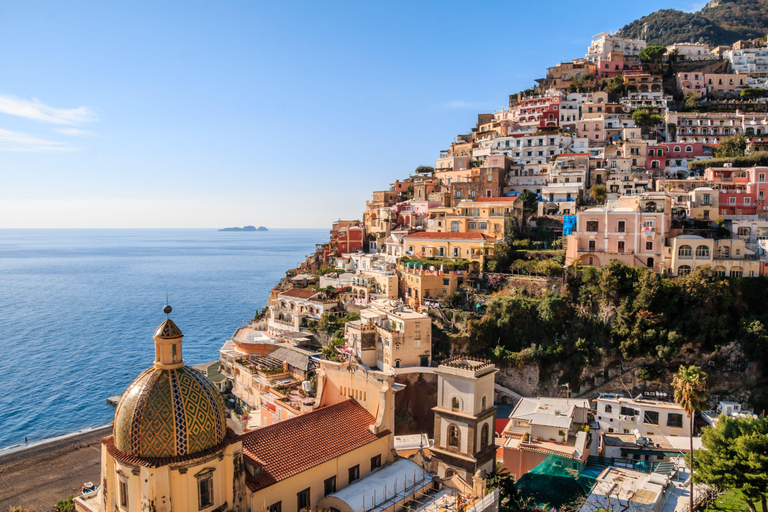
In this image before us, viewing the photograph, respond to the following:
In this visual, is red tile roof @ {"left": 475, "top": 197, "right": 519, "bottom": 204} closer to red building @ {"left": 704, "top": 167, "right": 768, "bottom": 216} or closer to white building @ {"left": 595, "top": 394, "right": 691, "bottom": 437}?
red building @ {"left": 704, "top": 167, "right": 768, "bottom": 216}

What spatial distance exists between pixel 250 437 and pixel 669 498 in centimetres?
1804

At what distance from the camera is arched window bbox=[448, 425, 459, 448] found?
23.9 metres

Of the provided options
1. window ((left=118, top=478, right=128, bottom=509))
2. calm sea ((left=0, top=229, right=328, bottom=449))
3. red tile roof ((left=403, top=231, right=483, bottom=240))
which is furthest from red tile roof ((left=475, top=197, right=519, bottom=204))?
window ((left=118, top=478, right=128, bottom=509))

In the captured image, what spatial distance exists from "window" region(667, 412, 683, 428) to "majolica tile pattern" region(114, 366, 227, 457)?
93.7ft

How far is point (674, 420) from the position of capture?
32.3m

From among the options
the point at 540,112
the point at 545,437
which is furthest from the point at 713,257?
the point at 540,112

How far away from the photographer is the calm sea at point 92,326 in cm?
4806

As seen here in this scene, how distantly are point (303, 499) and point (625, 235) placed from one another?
125 ft

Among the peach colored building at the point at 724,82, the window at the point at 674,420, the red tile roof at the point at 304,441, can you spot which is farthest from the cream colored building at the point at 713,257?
the peach colored building at the point at 724,82

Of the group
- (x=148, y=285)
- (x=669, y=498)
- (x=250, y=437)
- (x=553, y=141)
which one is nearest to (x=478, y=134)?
(x=553, y=141)

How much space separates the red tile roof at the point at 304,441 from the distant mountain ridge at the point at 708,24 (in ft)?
470

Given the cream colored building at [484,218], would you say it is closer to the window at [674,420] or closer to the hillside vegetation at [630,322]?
the hillside vegetation at [630,322]

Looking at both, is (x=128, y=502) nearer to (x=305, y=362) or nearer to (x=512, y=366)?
(x=305, y=362)

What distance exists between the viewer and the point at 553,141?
68.7 metres
